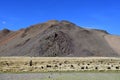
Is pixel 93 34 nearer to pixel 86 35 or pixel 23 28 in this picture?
pixel 86 35

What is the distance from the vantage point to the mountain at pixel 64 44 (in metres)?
98.2

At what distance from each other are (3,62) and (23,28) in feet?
326

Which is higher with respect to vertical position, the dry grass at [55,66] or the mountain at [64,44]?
the mountain at [64,44]

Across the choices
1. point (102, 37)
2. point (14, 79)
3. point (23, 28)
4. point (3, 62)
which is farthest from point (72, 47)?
point (14, 79)

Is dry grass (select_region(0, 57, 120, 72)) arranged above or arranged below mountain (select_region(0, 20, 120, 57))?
below

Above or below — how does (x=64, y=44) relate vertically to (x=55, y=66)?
above

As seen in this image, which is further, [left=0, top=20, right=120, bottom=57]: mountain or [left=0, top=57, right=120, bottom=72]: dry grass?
[left=0, top=20, right=120, bottom=57]: mountain

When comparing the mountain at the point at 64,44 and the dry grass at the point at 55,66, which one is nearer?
the dry grass at the point at 55,66

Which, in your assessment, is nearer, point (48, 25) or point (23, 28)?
point (48, 25)

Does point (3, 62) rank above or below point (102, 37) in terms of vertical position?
below

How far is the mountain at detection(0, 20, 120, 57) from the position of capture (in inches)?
3866

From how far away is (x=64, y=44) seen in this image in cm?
10494

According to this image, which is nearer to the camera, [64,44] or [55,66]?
[55,66]

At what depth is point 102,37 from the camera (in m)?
127
